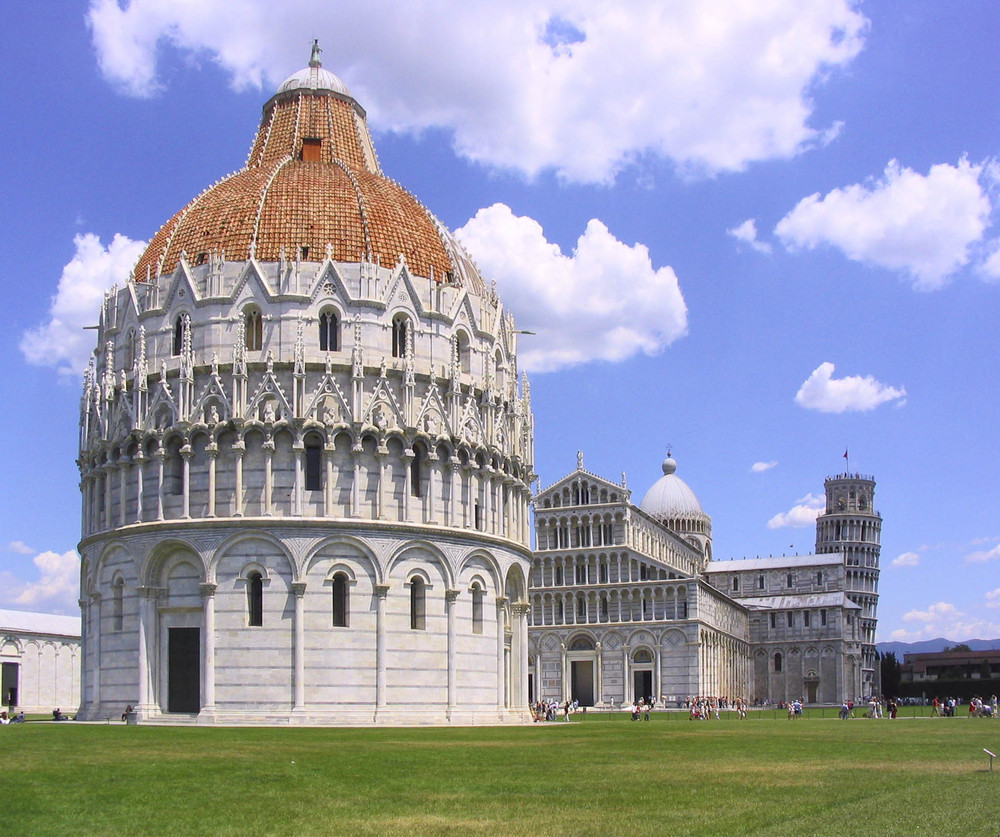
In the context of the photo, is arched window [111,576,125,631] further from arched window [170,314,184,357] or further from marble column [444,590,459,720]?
marble column [444,590,459,720]

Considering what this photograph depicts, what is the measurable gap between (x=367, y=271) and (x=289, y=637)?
1738cm

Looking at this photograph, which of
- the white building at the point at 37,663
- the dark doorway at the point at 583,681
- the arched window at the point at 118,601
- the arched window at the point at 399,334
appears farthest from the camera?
the dark doorway at the point at 583,681

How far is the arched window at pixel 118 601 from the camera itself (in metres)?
56.7

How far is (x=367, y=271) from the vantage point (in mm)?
58375

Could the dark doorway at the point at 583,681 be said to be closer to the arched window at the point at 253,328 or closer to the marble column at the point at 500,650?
the marble column at the point at 500,650

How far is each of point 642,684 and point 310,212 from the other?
6866 cm

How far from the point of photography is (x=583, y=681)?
11744 cm

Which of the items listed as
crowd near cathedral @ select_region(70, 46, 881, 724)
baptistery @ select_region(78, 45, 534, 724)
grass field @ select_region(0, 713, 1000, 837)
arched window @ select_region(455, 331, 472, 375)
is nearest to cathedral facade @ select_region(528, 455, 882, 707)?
crowd near cathedral @ select_region(70, 46, 881, 724)

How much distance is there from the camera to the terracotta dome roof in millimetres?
59594

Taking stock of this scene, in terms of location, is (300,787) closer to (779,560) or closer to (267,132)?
(267,132)

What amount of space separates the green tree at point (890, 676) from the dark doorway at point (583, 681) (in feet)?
185

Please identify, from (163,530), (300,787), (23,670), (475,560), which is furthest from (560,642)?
(300,787)

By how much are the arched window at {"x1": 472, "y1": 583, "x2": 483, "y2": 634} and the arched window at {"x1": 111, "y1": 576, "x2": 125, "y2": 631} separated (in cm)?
1621

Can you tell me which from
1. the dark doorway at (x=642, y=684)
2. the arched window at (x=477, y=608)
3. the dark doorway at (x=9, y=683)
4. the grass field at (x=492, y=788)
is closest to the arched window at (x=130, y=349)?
the arched window at (x=477, y=608)
